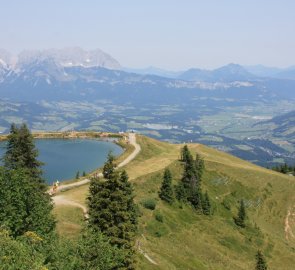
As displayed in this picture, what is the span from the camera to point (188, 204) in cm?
8112

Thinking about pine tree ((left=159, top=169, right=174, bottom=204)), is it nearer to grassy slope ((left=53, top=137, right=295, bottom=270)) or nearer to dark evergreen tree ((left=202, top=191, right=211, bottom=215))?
grassy slope ((left=53, top=137, right=295, bottom=270))

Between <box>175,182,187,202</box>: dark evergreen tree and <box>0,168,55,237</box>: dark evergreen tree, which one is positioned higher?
<box>0,168,55,237</box>: dark evergreen tree

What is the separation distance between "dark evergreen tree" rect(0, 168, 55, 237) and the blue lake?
4385 centimetres

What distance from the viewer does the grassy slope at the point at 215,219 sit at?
2408 inches

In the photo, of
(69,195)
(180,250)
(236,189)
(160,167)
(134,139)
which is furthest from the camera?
(134,139)

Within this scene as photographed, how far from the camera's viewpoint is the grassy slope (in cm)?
6116

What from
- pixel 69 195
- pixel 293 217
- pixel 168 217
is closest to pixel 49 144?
pixel 69 195

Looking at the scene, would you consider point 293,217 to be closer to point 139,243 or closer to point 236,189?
point 236,189

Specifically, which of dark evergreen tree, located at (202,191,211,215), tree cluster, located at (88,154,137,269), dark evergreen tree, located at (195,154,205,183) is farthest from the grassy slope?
tree cluster, located at (88,154,137,269)

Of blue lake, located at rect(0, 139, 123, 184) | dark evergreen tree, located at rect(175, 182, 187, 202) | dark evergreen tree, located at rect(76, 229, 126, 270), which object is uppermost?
dark evergreen tree, located at rect(76, 229, 126, 270)

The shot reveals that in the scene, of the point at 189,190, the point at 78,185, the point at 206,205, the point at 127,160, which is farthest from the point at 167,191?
the point at 127,160

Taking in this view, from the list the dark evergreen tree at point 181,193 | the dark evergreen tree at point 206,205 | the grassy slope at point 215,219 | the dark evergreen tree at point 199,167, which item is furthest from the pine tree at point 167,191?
the dark evergreen tree at point 199,167

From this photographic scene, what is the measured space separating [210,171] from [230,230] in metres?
22.9

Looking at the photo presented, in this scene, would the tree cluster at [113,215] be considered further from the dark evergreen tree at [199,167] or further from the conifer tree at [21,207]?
the dark evergreen tree at [199,167]
